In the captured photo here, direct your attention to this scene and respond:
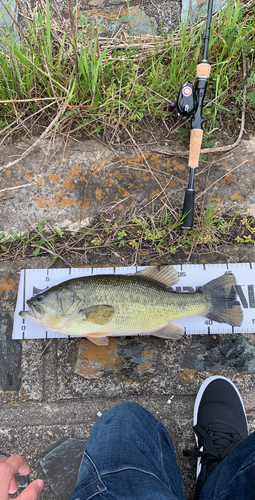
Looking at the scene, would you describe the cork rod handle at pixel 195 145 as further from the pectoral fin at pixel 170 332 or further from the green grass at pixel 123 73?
the pectoral fin at pixel 170 332

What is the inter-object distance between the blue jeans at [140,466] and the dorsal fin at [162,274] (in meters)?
1.23

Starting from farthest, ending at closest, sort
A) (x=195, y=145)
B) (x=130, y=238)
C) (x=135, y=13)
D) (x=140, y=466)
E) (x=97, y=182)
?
(x=135, y=13) → (x=97, y=182) → (x=130, y=238) → (x=195, y=145) → (x=140, y=466)

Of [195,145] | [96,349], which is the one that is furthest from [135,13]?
[96,349]

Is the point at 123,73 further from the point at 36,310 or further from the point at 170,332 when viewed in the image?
the point at 170,332

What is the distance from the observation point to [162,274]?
3.13m

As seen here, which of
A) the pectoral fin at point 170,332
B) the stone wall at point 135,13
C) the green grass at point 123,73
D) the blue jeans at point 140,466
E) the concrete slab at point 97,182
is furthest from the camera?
the stone wall at point 135,13

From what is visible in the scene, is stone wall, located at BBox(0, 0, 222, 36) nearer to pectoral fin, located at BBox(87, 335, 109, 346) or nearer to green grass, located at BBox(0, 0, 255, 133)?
green grass, located at BBox(0, 0, 255, 133)

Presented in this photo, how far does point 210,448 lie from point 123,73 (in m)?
4.05

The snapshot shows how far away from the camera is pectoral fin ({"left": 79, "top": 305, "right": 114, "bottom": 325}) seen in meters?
2.89

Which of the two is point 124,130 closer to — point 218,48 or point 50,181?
point 50,181

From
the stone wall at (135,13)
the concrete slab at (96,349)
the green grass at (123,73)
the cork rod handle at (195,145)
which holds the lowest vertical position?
the concrete slab at (96,349)

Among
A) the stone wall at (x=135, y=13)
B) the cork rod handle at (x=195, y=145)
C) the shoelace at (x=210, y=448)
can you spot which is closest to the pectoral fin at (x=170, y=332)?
the shoelace at (x=210, y=448)

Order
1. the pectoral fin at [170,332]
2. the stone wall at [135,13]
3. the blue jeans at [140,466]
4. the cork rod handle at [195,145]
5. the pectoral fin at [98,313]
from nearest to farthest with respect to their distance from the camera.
Answer: the blue jeans at [140,466], the pectoral fin at [98,313], the pectoral fin at [170,332], the cork rod handle at [195,145], the stone wall at [135,13]

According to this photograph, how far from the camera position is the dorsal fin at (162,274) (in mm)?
3109
